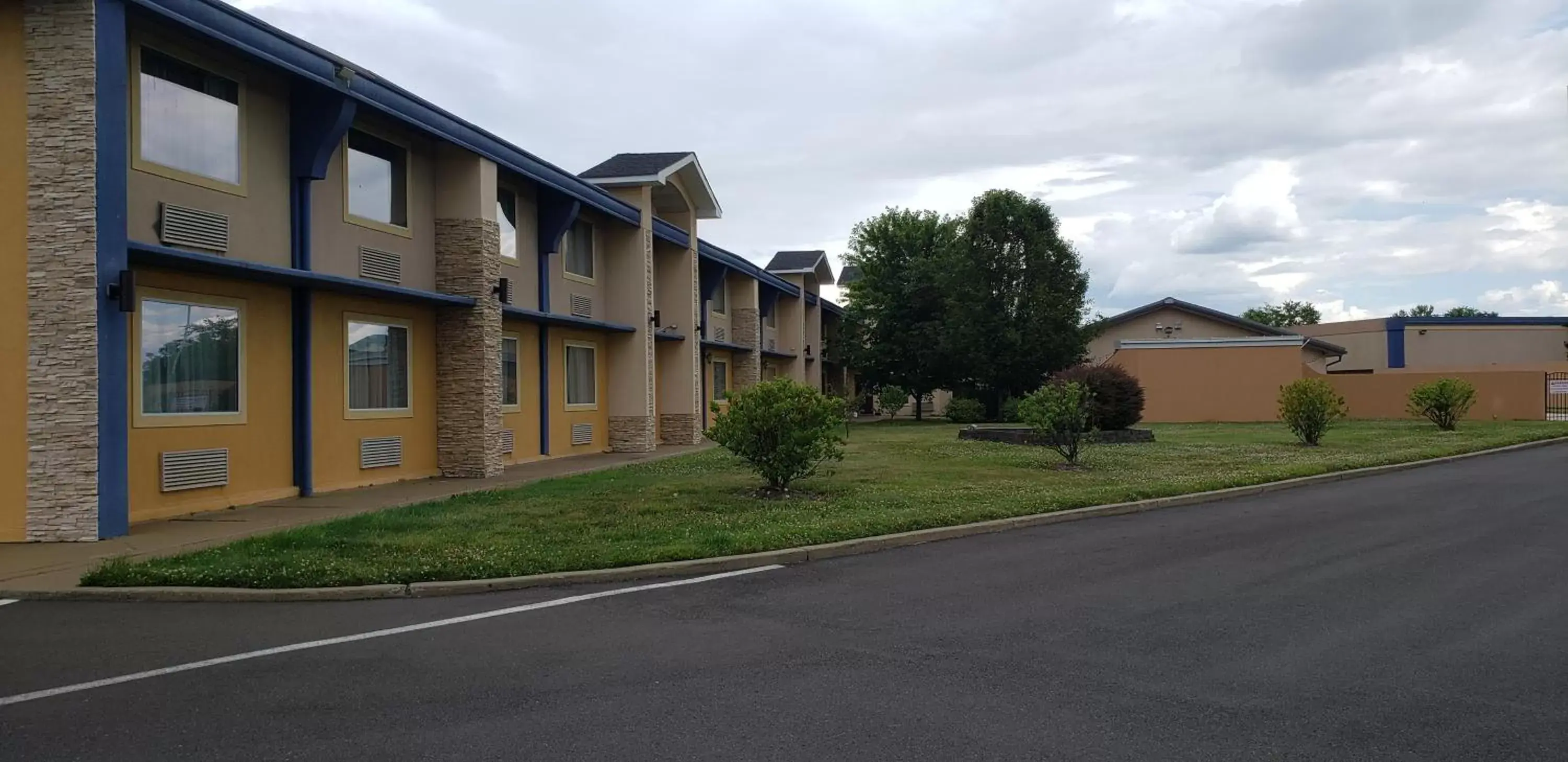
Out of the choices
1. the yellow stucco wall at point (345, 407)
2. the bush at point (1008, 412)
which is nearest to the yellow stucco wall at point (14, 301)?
the yellow stucco wall at point (345, 407)

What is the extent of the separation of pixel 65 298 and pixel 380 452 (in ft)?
20.3

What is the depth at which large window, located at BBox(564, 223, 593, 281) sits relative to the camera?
75.9 feet

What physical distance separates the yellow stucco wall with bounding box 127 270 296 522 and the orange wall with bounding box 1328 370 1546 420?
1429 inches

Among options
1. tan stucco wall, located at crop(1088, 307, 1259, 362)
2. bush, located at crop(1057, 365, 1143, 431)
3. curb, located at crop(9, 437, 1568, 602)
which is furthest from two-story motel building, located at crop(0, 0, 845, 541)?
tan stucco wall, located at crop(1088, 307, 1259, 362)

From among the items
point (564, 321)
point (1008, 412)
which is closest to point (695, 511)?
point (564, 321)

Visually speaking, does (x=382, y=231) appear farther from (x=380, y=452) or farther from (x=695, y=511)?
(x=695, y=511)

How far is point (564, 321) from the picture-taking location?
70.3 ft

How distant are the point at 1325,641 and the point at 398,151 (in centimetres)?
1495

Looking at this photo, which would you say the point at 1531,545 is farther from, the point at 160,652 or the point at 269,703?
the point at 160,652

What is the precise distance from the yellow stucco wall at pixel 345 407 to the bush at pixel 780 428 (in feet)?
18.4

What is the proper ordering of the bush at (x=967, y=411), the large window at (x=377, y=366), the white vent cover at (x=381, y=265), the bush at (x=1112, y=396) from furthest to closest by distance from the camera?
the bush at (x=967, y=411)
the bush at (x=1112, y=396)
the large window at (x=377, y=366)
the white vent cover at (x=381, y=265)

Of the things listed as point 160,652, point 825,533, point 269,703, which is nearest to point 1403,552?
point 825,533

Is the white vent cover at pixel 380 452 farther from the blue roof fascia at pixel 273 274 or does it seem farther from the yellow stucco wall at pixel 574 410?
the yellow stucco wall at pixel 574 410

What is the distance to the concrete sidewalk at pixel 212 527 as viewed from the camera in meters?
9.55
